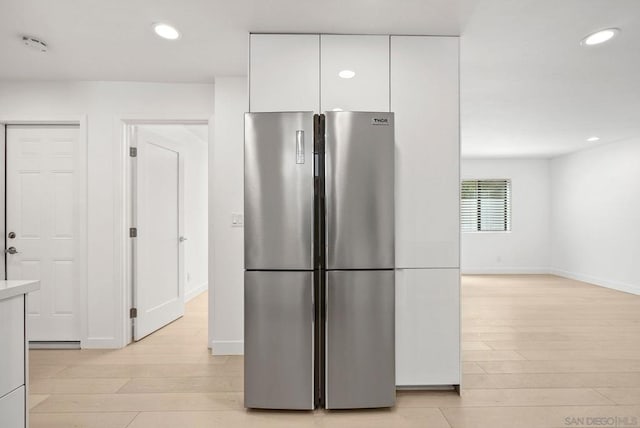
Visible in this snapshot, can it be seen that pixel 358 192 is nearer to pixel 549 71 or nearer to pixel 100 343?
pixel 549 71

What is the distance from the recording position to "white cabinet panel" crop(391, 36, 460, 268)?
2.51 metres

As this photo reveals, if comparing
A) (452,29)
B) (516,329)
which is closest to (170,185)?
(452,29)

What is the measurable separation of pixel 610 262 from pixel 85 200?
311 inches

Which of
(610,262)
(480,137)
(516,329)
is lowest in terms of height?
(516,329)

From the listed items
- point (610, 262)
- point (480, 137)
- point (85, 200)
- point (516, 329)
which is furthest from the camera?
point (610, 262)

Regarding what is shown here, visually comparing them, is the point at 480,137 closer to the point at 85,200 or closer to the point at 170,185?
the point at 170,185

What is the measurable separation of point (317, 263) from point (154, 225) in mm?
2406

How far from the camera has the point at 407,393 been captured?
8.27 ft

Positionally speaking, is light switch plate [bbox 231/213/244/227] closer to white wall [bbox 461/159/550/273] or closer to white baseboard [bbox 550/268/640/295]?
white wall [bbox 461/159/550/273]

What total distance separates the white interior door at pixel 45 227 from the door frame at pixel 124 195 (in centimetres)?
39

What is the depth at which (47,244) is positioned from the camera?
135 inches
